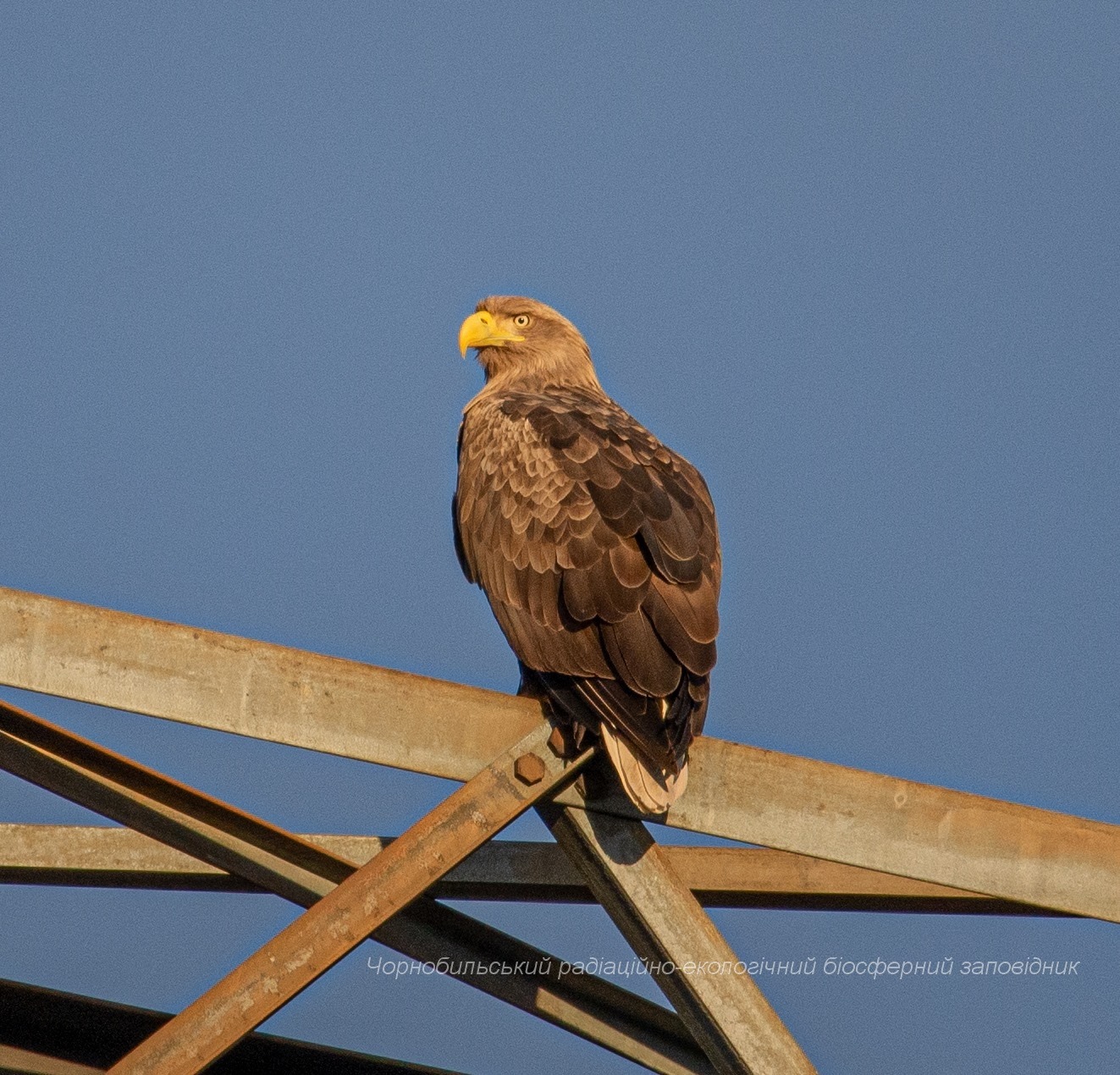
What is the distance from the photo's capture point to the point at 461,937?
4.80 meters

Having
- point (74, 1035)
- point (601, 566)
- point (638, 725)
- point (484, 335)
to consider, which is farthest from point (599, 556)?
point (484, 335)

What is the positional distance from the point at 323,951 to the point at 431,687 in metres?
0.70

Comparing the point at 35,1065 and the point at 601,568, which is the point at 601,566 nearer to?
the point at 601,568

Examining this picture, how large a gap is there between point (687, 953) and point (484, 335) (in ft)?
14.8

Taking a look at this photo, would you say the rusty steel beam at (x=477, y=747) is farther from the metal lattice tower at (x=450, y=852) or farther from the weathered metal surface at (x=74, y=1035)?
the weathered metal surface at (x=74, y=1035)

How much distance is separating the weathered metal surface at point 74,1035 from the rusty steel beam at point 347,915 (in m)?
1.84

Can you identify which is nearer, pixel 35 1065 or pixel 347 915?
pixel 347 915

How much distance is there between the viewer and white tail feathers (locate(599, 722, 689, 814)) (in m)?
4.05

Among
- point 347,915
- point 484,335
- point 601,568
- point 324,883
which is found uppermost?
point 484,335

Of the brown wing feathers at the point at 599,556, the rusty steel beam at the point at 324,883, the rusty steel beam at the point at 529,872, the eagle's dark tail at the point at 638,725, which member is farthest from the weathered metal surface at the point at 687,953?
the rusty steel beam at the point at 529,872

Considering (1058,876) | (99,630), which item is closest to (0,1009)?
(99,630)

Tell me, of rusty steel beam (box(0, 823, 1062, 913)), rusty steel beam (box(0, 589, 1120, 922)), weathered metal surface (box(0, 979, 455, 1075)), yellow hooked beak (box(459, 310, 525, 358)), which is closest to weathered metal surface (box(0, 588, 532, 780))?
rusty steel beam (box(0, 589, 1120, 922))

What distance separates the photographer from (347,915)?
346cm

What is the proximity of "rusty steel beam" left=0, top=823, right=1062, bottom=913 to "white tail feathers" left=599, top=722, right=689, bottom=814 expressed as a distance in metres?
0.71
